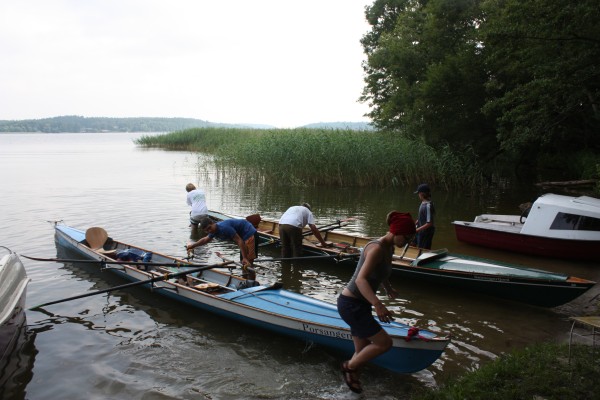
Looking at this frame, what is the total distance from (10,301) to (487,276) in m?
8.09

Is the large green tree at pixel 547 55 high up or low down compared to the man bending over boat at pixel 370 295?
up

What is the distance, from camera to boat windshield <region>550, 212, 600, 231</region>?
11.6 meters

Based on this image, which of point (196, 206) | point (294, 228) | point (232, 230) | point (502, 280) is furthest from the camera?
point (196, 206)

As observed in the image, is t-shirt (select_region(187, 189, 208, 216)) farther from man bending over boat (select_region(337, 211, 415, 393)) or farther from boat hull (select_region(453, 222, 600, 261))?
man bending over boat (select_region(337, 211, 415, 393))

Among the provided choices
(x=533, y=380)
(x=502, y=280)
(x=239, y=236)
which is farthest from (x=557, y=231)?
(x=239, y=236)

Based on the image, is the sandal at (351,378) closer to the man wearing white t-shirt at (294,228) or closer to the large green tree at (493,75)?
the man wearing white t-shirt at (294,228)

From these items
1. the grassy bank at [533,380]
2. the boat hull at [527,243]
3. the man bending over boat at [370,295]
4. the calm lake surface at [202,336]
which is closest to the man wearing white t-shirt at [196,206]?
the calm lake surface at [202,336]

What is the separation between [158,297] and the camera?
31.8 ft

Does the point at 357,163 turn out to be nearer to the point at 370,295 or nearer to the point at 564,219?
the point at 564,219

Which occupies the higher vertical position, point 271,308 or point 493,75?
point 493,75

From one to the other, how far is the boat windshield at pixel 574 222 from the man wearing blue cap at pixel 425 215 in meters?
3.48

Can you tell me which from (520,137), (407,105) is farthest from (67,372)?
(407,105)

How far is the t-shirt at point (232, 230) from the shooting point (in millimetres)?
9305

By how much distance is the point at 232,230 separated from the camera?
939cm
